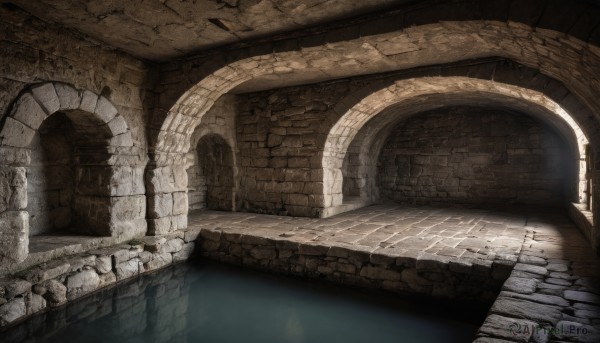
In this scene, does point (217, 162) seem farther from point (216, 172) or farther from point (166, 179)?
point (166, 179)

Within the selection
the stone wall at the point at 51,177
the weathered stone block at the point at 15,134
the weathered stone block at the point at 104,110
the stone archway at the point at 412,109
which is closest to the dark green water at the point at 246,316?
the stone wall at the point at 51,177

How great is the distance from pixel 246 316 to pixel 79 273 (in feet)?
5.99

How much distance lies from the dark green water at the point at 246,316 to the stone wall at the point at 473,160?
5.13 meters

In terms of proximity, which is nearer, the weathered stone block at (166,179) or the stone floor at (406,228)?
the stone floor at (406,228)

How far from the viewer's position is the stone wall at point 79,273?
3096 mm

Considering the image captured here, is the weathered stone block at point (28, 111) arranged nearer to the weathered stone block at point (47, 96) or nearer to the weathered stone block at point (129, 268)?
the weathered stone block at point (47, 96)

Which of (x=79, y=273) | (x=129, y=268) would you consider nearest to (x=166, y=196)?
(x=129, y=268)

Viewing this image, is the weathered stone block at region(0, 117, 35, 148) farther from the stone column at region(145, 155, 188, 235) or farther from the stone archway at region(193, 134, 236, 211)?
the stone archway at region(193, 134, 236, 211)

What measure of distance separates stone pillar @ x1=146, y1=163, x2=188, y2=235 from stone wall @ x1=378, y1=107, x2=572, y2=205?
5.34 m

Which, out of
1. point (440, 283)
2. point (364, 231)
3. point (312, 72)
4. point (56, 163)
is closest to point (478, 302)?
point (440, 283)

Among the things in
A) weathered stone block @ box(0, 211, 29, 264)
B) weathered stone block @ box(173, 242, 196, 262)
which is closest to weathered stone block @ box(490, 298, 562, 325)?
weathered stone block @ box(173, 242, 196, 262)

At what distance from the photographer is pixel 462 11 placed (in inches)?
115

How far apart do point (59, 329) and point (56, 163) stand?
2.31 m

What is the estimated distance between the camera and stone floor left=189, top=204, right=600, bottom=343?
227cm
